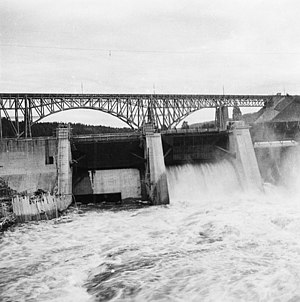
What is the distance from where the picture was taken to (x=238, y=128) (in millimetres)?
19156

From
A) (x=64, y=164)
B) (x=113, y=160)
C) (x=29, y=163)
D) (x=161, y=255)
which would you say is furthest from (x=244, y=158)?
(x=29, y=163)

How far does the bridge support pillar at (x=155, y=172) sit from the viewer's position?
53.3ft

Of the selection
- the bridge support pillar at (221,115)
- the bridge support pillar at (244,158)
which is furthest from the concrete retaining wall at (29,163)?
the bridge support pillar at (221,115)

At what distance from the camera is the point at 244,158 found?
18500 mm

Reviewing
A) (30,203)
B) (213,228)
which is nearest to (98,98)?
(30,203)

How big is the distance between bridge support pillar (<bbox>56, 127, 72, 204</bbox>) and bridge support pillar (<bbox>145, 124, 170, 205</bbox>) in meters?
3.81

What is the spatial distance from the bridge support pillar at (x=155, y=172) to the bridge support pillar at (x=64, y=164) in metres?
3.81

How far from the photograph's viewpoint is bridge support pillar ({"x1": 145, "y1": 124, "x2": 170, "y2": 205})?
16250mm

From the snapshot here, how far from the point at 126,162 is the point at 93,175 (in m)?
2.02

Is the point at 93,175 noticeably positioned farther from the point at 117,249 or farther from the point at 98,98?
the point at 98,98

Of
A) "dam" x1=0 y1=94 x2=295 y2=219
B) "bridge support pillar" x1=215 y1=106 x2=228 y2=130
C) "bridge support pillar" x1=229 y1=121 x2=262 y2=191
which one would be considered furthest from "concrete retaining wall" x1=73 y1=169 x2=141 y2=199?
"bridge support pillar" x1=215 y1=106 x2=228 y2=130

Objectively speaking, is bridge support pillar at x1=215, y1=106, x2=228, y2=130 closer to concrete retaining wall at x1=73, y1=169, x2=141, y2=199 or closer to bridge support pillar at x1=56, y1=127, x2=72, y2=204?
concrete retaining wall at x1=73, y1=169, x2=141, y2=199

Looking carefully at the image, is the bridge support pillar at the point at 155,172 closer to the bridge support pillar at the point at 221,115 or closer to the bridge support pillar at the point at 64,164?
the bridge support pillar at the point at 64,164

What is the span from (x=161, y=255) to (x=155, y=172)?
709 centimetres
